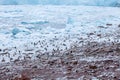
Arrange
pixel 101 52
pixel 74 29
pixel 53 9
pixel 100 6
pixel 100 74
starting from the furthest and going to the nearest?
pixel 100 6 → pixel 53 9 → pixel 74 29 → pixel 101 52 → pixel 100 74

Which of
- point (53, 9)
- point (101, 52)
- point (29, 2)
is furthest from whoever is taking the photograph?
point (29, 2)

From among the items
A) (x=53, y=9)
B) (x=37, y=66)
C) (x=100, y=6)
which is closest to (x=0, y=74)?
(x=37, y=66)

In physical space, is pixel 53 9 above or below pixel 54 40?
above

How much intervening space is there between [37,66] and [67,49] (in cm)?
300

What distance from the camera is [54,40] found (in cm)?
1602

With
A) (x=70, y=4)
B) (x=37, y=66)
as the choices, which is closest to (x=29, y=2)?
(x=70, y=4)

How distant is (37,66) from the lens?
10.7m

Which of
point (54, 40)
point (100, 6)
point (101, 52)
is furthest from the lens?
point (100, 6)

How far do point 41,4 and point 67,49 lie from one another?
23.0 metres

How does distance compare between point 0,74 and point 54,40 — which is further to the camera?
point 54,40

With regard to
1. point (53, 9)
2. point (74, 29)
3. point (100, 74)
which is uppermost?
point (53, 9)

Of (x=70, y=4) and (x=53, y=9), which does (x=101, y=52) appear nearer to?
(x=53, y=9)

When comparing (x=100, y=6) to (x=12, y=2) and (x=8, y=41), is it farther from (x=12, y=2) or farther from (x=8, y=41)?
(x=8, y=41)

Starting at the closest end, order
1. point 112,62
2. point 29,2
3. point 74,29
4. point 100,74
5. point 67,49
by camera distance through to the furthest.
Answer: point 100,74 < point 112,62 < point 67,49 < point 74,29 < point 29,2
